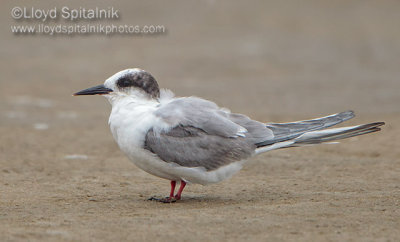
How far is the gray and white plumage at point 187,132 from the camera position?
5.25 metres

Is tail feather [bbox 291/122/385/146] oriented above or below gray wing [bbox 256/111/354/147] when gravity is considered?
below

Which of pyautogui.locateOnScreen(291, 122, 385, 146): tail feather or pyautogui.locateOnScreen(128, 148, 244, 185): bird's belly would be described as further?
pyautogui.locateOnScreen(291, 122, 385, 146): tail feather

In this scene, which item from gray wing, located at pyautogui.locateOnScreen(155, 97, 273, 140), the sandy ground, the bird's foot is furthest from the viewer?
the bird's foot

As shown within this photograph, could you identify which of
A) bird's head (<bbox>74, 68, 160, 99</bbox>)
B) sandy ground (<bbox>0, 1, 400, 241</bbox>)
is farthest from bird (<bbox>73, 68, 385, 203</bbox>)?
sandy ground (<bbox>0, 1, 400, 241</bbox>)

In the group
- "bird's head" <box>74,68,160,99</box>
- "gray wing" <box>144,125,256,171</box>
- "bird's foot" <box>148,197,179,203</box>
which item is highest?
"bird's head" <box>74,68,160,99</box>

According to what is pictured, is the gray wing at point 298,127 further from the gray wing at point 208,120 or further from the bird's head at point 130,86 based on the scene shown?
the bird's head at point 130,86

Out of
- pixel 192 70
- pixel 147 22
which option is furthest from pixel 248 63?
pixel 147 22

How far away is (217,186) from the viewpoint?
6.35 m

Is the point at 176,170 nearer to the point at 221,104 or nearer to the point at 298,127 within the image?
the point at 298,127

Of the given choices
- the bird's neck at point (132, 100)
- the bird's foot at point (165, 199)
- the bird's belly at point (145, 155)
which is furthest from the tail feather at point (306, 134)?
the bird's neck at point (132, 100)

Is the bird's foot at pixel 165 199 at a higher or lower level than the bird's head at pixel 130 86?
lower

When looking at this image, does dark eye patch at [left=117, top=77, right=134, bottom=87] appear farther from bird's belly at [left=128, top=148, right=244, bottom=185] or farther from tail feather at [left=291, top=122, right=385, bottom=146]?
tail feather at [left=291, top=122, right=385, bottom=146]

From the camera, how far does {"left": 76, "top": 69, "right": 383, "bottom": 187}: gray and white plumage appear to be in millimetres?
5250

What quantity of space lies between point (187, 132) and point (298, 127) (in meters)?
0.96
